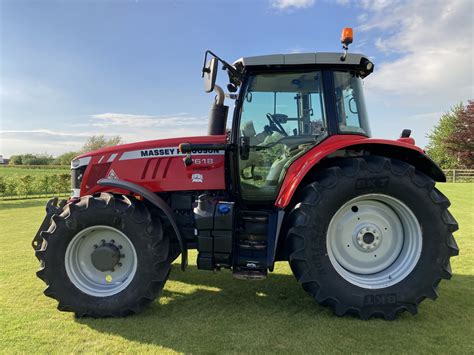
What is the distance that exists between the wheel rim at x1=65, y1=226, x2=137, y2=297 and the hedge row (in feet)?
57.6

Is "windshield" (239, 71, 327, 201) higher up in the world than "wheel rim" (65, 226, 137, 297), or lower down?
higher up

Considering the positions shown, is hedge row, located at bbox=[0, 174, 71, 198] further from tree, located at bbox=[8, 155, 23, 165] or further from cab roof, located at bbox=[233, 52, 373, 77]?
tree, located at bbox=[8, 155, 23, 165]

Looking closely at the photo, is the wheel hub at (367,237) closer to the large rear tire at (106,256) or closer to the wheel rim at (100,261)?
the large rear tire at (106,256)

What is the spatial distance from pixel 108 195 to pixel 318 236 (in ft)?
6.51

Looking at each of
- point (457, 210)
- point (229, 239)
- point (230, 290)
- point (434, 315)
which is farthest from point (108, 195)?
point (457, 210)

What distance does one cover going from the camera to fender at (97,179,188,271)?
332 cm

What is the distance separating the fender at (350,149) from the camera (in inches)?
125

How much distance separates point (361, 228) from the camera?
3342 mm

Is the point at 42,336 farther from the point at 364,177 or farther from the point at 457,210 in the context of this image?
the point at 457,210

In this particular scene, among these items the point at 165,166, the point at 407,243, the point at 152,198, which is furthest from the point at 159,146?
the point at 407,243

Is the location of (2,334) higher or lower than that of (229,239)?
lower

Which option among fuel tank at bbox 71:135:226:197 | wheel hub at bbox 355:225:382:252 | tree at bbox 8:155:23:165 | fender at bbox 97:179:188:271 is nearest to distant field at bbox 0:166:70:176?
tree at bbox 8:155:23:165

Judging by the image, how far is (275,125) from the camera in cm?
354

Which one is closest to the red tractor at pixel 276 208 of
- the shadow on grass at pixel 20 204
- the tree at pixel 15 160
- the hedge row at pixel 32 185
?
the shadow on grass at pixel 20 204
